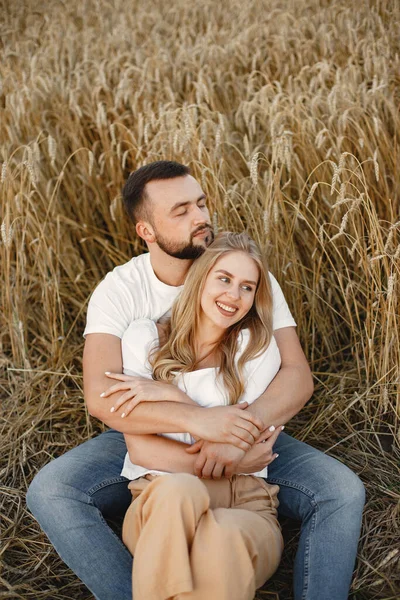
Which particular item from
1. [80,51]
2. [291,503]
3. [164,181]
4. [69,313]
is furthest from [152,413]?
[80,51]

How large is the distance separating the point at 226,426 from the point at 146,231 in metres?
0.85

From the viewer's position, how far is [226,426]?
198 cm

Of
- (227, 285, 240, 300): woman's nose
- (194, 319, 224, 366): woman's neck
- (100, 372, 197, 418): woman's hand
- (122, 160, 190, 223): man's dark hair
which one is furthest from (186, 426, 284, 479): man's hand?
(122, 160, 190, 223): man's dark hair

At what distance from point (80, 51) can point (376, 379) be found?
11.0 ft

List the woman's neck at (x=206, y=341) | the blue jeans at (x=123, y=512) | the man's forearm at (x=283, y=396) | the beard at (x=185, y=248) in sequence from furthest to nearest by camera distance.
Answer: the beard at (x=185, y=248)
the woman's neck at (x=206, y=341)
the man's forearm at (x=283, y=396)
the blue jeans at (x=123, y=512)

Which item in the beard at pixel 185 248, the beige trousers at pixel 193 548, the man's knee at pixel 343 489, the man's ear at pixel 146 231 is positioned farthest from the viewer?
the man's ear at pixel 146 231

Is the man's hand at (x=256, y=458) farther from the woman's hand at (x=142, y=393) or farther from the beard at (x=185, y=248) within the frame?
the beard at (x=185, y=248)

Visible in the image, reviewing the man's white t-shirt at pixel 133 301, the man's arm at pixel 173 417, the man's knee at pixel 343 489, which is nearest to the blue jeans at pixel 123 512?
the man's knee at pixel 343 489

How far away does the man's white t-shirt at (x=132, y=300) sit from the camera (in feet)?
7.56

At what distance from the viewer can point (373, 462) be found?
251cm

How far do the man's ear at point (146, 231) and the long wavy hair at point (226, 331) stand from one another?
9.4 inches

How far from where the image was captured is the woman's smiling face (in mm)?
2160

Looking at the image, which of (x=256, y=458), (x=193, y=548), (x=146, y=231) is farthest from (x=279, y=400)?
(x=146, y=231)

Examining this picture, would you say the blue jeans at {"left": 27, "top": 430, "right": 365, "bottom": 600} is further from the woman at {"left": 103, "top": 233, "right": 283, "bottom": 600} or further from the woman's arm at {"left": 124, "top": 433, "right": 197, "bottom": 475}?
the woman's arm at {"left": 124, "top": 433, "right": 197, "bottom": 475}
